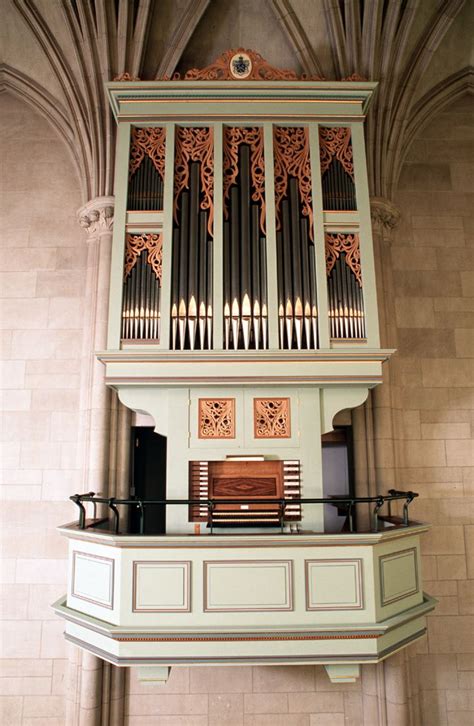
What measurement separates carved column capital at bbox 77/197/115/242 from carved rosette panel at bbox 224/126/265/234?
1920mm

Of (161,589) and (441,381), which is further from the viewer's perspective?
(441,381)

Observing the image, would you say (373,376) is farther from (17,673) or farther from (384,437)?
(17,673)

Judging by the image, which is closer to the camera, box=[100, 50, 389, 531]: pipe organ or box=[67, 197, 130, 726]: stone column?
box=[100, 50, 389, 531]: pipe organ

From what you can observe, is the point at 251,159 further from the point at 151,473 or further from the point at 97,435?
the point at 151,473

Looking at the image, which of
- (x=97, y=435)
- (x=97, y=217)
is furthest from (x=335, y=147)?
(x=97, y=435)

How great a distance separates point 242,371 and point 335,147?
121 inches

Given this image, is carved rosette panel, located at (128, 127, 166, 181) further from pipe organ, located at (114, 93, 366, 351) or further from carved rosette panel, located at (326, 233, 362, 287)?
carved rosette panel, located at (326, 233, 362, 287)

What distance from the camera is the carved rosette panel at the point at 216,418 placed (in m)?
6.44

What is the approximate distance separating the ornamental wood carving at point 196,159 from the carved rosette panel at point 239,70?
0.66 meters

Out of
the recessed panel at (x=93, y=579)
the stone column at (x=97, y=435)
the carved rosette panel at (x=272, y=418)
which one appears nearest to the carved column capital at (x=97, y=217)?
the stone column at (x=97, y=435)

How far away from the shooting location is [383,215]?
8211 mm

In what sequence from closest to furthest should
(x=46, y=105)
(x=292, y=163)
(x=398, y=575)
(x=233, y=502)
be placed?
(x=398, y=575)
(x=233, y=502)
(x=292, y=163)
(x=46, y=105)

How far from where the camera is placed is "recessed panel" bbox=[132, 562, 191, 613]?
17.7 ft

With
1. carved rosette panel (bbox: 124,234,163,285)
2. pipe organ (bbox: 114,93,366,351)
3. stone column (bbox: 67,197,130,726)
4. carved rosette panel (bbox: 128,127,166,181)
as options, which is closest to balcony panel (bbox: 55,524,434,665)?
stone column (bbox: 67,197,130,726)
